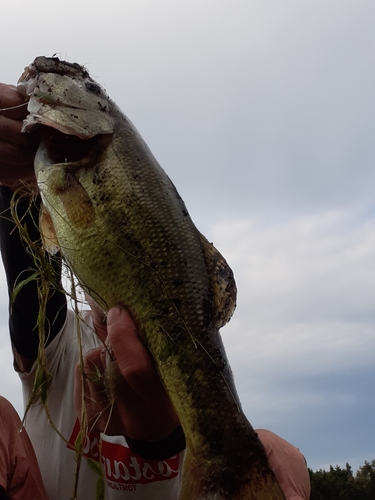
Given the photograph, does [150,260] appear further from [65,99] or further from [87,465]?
[87,465]

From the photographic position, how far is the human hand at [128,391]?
2.22m

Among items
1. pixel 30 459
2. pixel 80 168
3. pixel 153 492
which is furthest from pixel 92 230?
pixel 153 492

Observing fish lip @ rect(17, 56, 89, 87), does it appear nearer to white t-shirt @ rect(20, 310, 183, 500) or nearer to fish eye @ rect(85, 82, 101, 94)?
fish eye @ rect(85, 82, 101, 94)

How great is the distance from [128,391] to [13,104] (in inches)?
65.7

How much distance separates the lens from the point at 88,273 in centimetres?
233

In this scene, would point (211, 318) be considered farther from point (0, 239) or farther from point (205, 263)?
point (0, 239)

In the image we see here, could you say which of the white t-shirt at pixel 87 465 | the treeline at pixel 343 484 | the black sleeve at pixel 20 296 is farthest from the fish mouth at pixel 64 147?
the treeline at pixel 343 484

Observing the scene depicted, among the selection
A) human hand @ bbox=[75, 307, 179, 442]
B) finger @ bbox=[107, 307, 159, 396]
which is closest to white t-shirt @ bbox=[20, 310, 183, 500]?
human hand @ bbox=[75, 307, 179, 442]

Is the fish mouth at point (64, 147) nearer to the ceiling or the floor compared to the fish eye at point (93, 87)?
nearer to the floor

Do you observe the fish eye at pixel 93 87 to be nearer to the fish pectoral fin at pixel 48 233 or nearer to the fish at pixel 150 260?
the fish at pixel 150 260

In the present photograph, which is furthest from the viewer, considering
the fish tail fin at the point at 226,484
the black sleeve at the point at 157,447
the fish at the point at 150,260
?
the black sleeve at the point at 157,447

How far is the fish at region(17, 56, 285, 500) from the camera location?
1.95 meters

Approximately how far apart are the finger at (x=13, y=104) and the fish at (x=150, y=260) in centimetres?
5

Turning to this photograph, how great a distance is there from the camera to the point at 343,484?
27656 mm
